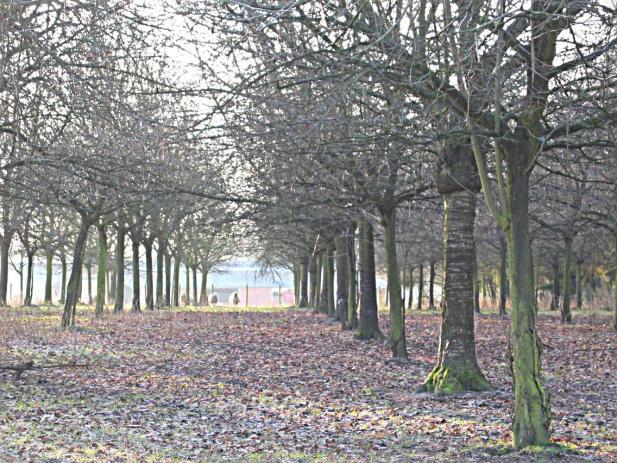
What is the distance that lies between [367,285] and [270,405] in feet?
35.0

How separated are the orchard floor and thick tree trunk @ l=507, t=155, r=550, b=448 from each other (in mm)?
285

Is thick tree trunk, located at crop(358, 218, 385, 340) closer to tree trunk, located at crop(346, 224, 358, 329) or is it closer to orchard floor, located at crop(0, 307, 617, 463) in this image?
orchard floor, located at crop(0, 307, 617, 463)

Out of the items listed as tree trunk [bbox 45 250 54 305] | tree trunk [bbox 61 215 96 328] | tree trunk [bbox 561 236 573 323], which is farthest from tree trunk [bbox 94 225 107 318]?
tree trunk [bbox 561 236 573 323]

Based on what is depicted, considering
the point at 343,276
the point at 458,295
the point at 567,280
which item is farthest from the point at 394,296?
the point at 567,280

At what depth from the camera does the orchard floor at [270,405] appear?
891cm

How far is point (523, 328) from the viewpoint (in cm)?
884

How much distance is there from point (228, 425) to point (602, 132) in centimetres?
748

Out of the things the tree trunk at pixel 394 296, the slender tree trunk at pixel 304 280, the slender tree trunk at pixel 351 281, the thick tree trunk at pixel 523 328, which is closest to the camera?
the thick tree trunk at pixel 523 328

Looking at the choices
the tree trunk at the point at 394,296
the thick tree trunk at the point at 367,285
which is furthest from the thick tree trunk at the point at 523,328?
the thick tree trunk at the point at 367,285

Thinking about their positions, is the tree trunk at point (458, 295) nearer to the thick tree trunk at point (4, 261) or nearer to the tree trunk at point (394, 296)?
the tree trunk at point (394, 296)

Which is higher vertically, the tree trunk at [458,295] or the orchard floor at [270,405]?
the tree trunk at [458,295]

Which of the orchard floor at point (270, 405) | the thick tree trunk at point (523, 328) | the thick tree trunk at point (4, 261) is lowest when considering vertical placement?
the orchard floor at point (270, 405)

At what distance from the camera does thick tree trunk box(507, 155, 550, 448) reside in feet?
28.7

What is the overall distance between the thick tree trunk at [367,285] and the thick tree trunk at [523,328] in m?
12.8
